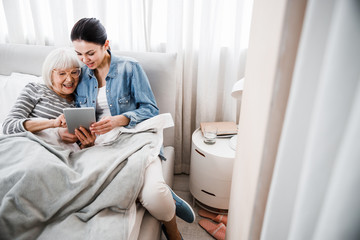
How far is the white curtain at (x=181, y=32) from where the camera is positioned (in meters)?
1.46

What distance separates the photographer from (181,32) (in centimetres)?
150

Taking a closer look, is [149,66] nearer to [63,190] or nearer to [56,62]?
[56,62]

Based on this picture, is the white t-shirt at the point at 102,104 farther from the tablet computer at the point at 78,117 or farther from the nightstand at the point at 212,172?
the nightstand at the point at 212,172

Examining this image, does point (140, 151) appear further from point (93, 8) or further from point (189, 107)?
point (93, 8)

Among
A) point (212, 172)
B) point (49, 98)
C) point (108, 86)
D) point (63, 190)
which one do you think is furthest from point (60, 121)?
point (212, 172)

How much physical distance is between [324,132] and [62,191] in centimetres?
86

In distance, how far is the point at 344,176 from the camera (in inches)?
11.5

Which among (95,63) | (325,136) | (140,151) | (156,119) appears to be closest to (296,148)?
(325,136)

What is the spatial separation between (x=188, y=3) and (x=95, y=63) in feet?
2.40

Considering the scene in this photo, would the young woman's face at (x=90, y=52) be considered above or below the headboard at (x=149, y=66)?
above

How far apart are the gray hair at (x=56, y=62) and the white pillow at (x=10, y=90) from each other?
251 millimetres

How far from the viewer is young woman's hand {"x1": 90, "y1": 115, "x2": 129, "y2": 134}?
110cm

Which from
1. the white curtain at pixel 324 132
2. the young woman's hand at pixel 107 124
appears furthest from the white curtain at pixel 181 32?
the white curtain at pixel 324 132

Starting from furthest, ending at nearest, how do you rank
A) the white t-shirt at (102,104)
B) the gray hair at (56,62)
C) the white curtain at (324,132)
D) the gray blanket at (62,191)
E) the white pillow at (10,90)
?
1. the white pillow at (10,90)
2. the white t-shirt at (102,104)
3. the gray hair at (56,62)
4. the gray blanket at (62,191)
5. the white curtain at (324,132)
